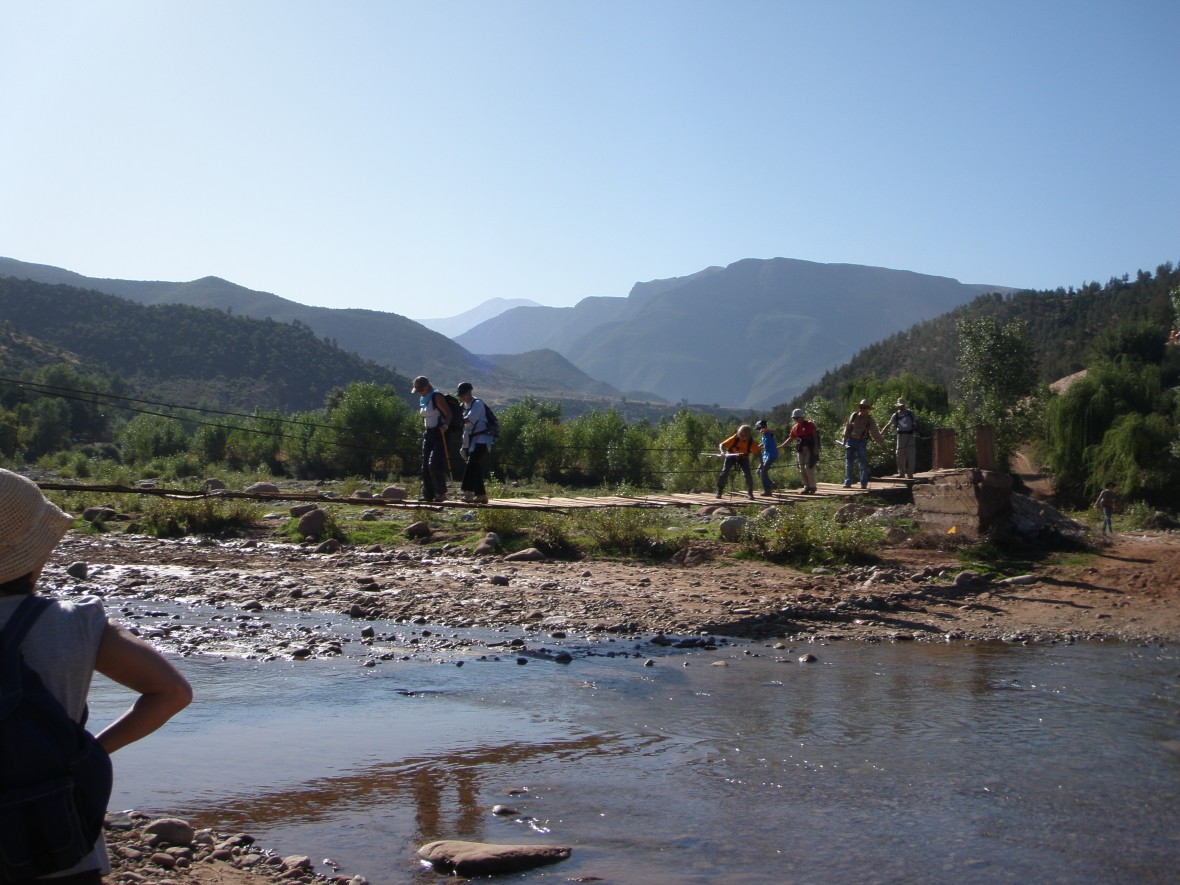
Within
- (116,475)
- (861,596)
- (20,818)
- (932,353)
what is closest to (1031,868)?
(20,818)

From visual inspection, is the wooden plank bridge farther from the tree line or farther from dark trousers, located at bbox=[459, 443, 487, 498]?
the tree line

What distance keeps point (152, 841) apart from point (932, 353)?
8287cm

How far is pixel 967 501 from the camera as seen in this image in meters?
15.7

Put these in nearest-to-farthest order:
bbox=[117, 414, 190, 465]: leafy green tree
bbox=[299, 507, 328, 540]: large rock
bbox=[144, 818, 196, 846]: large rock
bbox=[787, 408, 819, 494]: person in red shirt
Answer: bbox=[144, 818, 196, 846]: large rock < bbox=[787, 408, 819, 494]: person in red shirt < bbox=[299, 507, 328, 540]: large rock < bbox=[117, 414, 190, 465]: leafy green tree

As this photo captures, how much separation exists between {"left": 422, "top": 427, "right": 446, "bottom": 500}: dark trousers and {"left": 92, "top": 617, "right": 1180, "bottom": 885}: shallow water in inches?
100

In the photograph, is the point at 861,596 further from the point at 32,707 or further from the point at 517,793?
the point at 32,707

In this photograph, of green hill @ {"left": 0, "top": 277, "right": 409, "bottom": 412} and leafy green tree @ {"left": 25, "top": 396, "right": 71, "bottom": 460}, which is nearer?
leafy green tree @ {"left": 25, "top": 396, "right": 71, "bottom": 460}

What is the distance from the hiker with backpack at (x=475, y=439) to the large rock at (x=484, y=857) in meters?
6.61

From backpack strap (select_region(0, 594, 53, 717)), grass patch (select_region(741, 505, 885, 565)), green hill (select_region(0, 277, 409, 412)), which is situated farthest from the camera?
green hill (select_region(0, 277, 409, 412))

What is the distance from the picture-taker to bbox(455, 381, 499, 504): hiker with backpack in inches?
456

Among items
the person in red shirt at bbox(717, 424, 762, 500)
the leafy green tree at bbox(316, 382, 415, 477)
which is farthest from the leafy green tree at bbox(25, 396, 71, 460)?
the person in red shirt at bbox(717, 424, 762, 500)

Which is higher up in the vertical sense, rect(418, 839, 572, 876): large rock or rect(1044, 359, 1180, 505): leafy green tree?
rect(1044, 359, 1180, 505): leafy green tree

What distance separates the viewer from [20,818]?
1.95 m

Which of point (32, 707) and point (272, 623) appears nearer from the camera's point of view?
point (32, 707)
